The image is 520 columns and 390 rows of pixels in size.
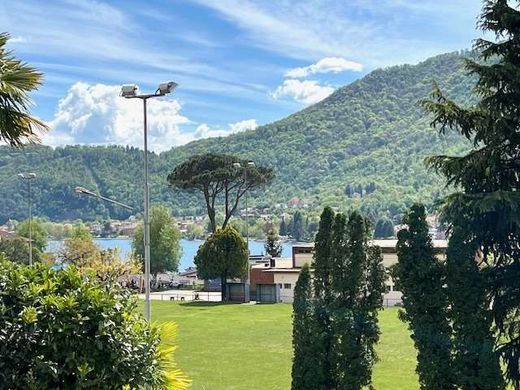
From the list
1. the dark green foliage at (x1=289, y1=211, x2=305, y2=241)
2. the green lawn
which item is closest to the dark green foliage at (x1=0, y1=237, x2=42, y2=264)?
the green lawn

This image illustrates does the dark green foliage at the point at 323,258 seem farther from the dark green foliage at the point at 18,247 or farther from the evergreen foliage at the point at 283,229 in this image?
the evergreen foliage at the point at 283,229

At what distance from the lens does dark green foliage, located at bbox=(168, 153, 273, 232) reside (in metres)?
57.6

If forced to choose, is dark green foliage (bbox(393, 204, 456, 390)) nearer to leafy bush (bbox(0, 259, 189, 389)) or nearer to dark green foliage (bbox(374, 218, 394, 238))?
leafy bush (bbox(0, 259, 189, 389))

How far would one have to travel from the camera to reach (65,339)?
651 centimetres

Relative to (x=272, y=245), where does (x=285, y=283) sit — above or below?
below

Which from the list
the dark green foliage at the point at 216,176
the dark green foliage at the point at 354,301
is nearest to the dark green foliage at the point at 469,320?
the dark green foliage at the point at 354,301

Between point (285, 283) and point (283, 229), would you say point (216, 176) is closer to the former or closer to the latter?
point (285, 283)

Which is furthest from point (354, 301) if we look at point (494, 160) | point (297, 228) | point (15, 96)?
point (297, 228)

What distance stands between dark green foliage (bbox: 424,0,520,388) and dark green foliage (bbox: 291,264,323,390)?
165 inches

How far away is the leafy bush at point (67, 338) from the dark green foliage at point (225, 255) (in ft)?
130

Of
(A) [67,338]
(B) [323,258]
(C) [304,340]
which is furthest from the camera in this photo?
(B) [323,258]

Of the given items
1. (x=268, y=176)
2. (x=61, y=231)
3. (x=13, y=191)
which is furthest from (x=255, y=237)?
(x=268, y=176)

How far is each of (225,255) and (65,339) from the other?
40.4 metres

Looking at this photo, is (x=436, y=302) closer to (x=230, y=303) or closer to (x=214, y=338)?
(x=214, y=338)
